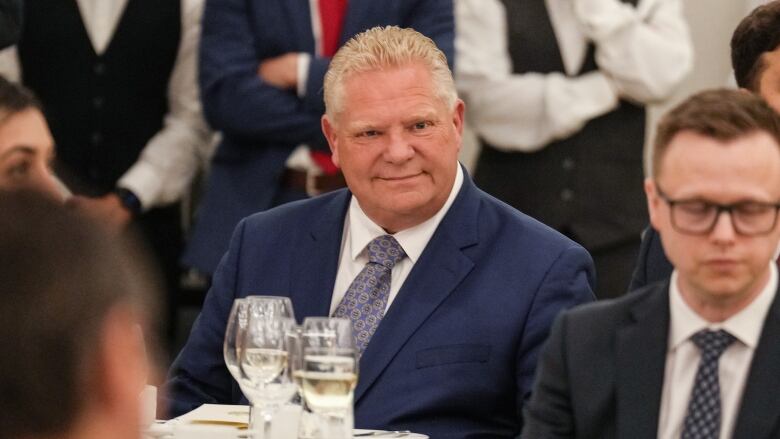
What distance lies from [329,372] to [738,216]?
71 centimetres

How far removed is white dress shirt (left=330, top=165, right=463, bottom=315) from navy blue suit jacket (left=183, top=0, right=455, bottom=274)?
4.92ft

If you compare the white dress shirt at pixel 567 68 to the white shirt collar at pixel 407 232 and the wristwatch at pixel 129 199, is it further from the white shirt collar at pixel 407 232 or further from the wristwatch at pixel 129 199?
the white shirt collar at pixel 407 232

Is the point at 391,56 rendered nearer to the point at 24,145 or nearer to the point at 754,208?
the point at 24,145

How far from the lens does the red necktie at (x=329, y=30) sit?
508 centimetres

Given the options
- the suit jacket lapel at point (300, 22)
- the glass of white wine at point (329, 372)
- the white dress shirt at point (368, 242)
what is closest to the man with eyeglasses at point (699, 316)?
the glass of white wine at point (329, 372)

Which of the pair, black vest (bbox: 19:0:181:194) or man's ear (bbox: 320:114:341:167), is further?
black vest (bbox: 19:0:181:194)

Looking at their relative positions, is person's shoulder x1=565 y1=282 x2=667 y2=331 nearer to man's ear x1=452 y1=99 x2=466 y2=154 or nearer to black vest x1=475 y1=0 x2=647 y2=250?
man's ear x1=452 y1=99 x2=466 y2=154

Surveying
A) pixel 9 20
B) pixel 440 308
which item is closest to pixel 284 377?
pixel 440 308

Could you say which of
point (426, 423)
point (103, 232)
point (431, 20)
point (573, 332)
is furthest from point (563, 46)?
point (103, 232)

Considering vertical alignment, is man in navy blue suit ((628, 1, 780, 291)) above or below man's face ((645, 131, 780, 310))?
above

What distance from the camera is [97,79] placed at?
543 centimetres

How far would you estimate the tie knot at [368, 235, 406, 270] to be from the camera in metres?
3.49

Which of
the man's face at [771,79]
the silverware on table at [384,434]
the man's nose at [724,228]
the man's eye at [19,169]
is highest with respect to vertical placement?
the man's face at [771,79]

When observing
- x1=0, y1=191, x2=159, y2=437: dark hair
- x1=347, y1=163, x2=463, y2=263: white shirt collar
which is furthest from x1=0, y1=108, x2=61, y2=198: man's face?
x1=0, y1=191, x2=159, y2=437: dark hair
